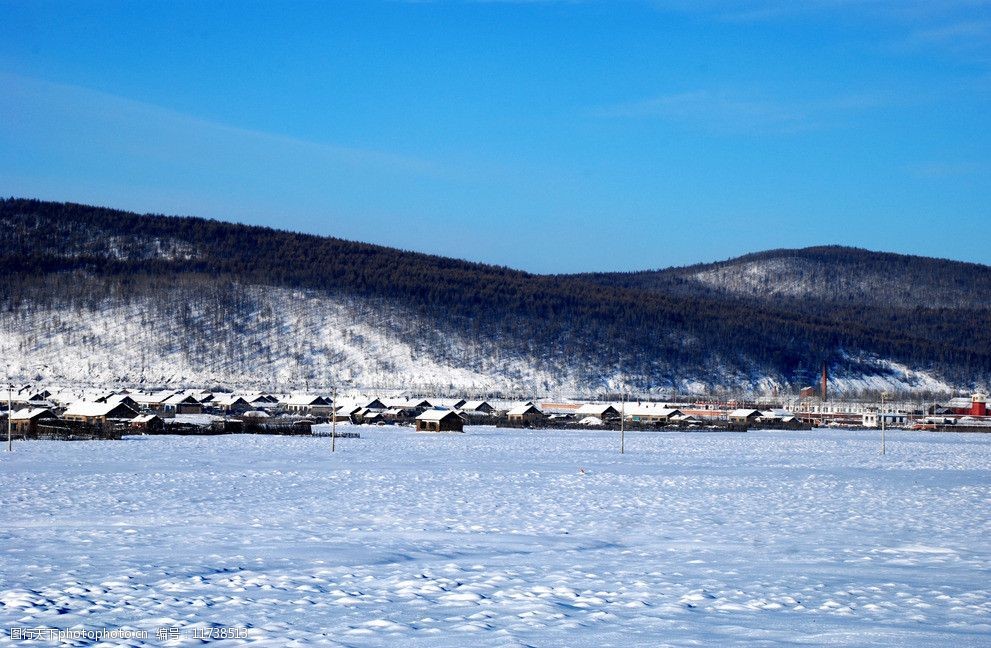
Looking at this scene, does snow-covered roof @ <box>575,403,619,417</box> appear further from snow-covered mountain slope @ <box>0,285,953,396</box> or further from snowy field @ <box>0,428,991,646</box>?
snowy field @ <box>0,428,991,646</box>

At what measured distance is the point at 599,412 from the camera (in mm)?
97812

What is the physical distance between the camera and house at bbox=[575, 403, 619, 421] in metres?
95.5

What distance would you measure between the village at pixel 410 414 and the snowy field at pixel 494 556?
38.1 metres

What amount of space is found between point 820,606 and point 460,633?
4302 mm

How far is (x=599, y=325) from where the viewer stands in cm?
17012

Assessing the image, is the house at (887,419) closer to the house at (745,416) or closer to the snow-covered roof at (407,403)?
the house at (745,416)

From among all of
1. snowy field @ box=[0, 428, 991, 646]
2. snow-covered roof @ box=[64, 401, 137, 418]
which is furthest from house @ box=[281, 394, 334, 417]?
snowy field @ box=[0, 428, 991, 646]

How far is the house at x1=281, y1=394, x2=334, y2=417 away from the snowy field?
69718 millimetres

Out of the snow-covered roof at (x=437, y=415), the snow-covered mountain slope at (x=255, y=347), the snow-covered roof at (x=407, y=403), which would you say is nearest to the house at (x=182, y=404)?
the snow-covered roof at (x=407, y=403)

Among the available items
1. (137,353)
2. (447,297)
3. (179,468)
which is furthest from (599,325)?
(179,468)

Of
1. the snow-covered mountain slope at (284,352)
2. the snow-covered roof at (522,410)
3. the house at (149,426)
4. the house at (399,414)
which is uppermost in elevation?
the snow-covered mountain slope at (284,352)

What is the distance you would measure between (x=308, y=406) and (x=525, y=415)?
79.2ft

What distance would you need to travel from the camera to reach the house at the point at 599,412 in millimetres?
95500

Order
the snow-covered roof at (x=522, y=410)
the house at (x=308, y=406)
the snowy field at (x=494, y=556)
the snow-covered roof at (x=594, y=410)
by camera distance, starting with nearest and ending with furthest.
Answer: the snowy field at (x=494, y=556) → the snow-covered roof at (x=522, y=410) → the snow-covered roof at (x=594, y=410) → the house at (x=308, y=406)
